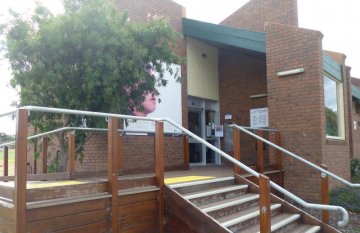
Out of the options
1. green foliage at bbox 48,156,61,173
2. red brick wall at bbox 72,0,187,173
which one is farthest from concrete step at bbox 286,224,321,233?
green foliage at bbox 48,156,61,173

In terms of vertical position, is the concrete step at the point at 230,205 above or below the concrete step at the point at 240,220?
above

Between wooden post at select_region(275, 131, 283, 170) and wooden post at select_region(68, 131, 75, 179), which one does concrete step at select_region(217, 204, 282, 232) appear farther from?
wooden post at select_region(275, 131, 283, 170)

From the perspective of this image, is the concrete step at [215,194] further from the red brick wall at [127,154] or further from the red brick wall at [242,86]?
the red brick wall at [242,86]

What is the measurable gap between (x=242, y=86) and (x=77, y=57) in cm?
692

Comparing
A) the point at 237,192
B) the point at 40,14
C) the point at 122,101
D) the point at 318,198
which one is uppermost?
the point at 40,14

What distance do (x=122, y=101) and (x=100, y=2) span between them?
6.10ft

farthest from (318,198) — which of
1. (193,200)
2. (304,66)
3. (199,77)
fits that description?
(199,77)

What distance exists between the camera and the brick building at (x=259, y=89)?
8.45 meters

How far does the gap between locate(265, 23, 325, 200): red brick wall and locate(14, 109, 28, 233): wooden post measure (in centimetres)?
664

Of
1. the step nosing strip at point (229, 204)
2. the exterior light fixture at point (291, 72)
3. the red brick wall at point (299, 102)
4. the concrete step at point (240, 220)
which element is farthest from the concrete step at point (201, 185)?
the exterior light fixture at point (291, 72)

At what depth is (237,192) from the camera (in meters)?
6.05

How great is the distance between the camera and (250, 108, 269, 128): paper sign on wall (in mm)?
11195

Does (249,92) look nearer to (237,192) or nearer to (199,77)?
(199,77)

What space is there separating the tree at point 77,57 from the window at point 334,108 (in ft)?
15.5
